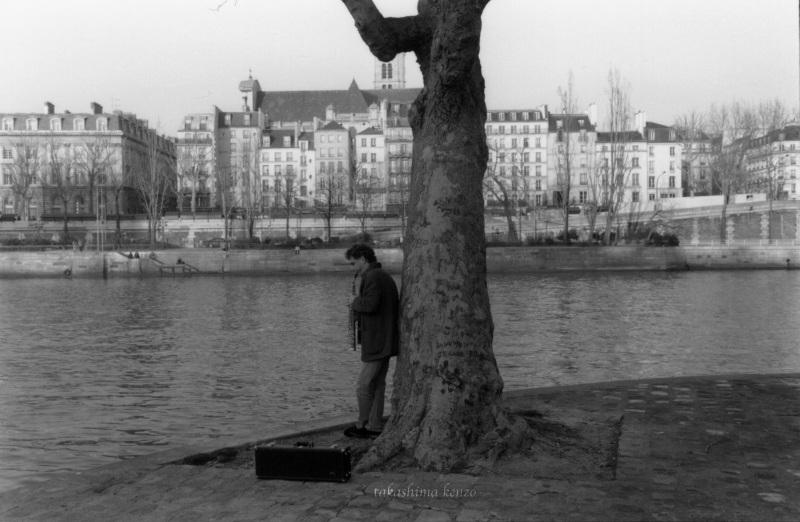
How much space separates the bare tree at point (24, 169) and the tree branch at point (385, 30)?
78995 mm

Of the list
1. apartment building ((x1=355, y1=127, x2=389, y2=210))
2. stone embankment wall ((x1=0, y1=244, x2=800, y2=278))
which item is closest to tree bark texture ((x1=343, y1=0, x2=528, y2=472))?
stone embankment wall ((x1=0, y1=244, x2=800, y2=278))

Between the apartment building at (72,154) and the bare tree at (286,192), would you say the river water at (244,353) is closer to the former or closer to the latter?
the bare tree at (286,192)

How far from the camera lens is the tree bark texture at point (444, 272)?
21.6 feet

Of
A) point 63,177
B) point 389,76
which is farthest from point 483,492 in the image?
point 389,76

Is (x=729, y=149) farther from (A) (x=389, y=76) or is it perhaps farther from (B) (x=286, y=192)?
(A) (x=389, y=76)

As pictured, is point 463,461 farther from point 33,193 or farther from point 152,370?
point 33,193

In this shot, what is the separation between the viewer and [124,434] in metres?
9.85

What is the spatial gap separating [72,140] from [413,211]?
9982 centimetres

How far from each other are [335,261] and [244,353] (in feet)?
122

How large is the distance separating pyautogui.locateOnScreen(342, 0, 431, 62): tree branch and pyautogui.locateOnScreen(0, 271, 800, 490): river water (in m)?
4.88

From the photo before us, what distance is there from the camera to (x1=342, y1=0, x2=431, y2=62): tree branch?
22.3 feet

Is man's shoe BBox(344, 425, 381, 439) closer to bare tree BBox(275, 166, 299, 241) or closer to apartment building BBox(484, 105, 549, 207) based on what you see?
bare tree BBox(275, 166, 299, 241)

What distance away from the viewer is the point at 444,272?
6.85 m

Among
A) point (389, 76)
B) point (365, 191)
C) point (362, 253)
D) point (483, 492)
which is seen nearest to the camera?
point (483, 492)
